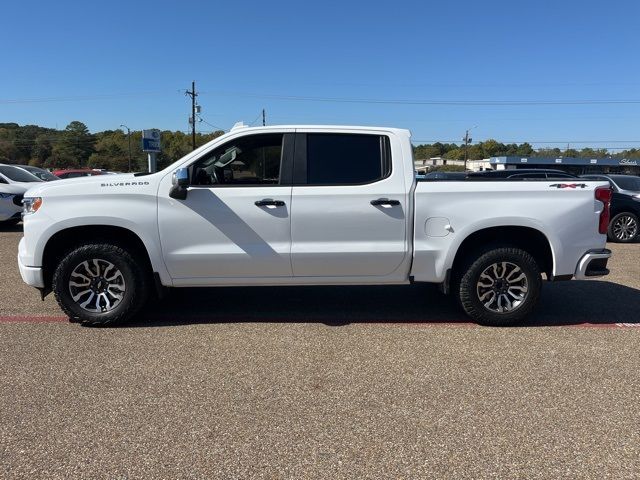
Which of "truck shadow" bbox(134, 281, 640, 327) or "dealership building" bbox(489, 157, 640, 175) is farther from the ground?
"dealership building" bbox(489, 157, 640, 175)

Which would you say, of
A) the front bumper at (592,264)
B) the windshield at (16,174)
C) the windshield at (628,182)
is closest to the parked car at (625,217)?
the windshield at (628,182)

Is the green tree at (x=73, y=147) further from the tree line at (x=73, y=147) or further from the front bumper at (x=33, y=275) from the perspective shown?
the front bumper at (x=33, y=275)

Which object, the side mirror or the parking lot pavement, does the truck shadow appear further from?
the side mirror

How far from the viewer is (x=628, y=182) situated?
40.7ft

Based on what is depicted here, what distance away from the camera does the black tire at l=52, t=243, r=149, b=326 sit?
4953mm

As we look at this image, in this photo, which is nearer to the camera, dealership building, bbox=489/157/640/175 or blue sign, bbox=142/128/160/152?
blue sign, bbox=142/128/160/152

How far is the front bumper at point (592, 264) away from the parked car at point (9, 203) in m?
12.1

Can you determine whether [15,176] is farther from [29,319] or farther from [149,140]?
[149,140]

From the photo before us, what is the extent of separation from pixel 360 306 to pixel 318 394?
2354 mm

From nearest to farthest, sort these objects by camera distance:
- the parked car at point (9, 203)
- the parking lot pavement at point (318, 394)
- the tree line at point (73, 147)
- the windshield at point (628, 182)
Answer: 1. the parking lot pavement at point (318, 394)
2. the windshield at point (628, 182)
3. the parked car at point (9, 203)
4. the tree line at point (73, 147)

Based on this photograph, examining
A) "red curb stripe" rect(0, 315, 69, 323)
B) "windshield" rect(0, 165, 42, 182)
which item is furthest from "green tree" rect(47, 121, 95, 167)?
"red curb stripe" rect(0, 315, 69, 323)

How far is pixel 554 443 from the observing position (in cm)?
303

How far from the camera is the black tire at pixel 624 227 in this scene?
464 inches

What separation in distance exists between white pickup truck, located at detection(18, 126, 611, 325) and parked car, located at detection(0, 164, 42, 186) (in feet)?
31.2
